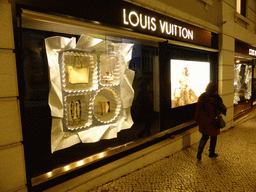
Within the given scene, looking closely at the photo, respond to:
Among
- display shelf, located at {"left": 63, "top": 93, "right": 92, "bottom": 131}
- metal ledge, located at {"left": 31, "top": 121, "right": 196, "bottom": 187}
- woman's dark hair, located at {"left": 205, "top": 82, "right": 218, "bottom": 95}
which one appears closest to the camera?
metal ledge, located at {"left": 31, "top": 121, "right": 196, "bottom": 187}

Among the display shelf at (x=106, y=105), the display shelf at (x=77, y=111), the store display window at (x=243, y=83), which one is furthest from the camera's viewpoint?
the store display window at (x=243, y=83)

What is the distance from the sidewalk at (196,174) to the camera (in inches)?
121

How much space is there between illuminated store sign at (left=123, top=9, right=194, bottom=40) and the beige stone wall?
6.26ft

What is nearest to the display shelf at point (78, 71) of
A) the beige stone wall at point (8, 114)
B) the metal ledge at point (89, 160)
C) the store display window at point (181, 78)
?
the beige stone wall at point (8, 114)

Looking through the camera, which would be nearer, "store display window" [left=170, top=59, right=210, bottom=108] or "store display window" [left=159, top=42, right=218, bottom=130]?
"store display window" [left=159, top=42, right=218, bottom=130]

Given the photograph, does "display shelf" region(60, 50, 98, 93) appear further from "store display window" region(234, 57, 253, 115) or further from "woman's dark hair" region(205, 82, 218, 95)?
"store display window" region(234, 57, 253, 115)

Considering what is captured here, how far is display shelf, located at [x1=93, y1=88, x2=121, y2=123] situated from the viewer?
3533mm

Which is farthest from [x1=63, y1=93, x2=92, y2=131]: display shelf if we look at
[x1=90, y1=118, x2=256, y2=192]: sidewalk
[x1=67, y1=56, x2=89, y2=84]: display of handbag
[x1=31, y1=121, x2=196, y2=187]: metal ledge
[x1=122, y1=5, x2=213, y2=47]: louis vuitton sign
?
[x1=122, y1=5, x2=213, y2=47]: louis vuitton sign

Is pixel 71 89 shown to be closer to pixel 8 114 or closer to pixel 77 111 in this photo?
pixel 77 111

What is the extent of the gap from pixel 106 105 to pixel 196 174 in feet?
7.29

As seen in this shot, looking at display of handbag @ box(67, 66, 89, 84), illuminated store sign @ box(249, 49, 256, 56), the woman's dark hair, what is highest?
illuminated store sign @ box(249, 49, 256, 56)

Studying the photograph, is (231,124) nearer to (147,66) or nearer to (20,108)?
(147,66)

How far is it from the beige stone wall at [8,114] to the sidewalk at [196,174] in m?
1.34

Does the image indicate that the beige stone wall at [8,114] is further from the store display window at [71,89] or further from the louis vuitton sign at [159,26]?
the louis vuitton sign at [159,26]
